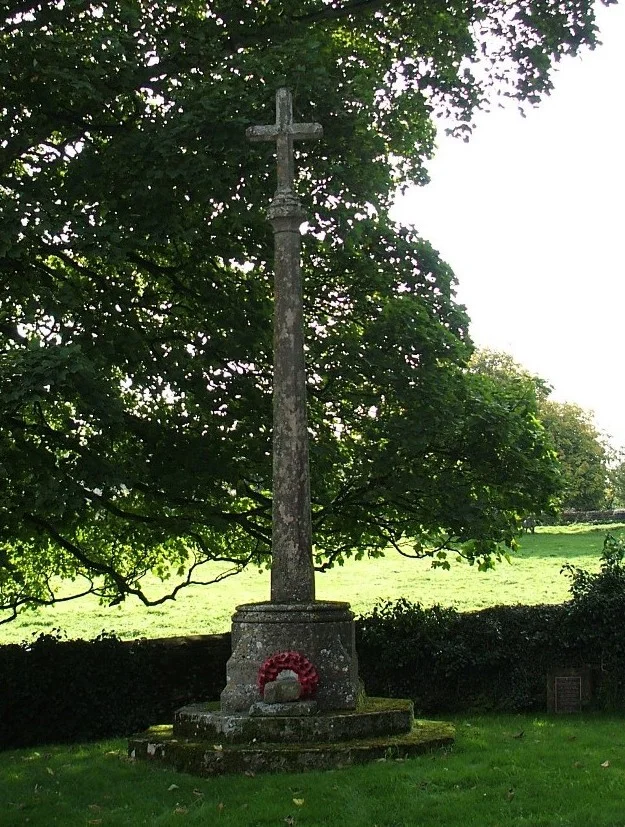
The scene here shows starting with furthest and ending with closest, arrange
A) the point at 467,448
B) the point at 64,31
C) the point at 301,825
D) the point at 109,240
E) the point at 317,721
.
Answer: the point at 467,448
the point at 64,31
the point at 109,240
the point at 317,721
the point at 301,825

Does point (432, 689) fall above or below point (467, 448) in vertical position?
below

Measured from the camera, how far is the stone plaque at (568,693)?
1416 cm

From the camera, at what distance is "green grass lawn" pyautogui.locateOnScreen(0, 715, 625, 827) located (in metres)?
7.68

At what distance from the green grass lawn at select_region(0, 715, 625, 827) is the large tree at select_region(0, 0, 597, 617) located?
357 centimetres

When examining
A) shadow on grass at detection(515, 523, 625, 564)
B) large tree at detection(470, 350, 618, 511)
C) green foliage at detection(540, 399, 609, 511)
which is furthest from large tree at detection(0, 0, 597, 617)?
green foliage at detection(540, 399, 609, 511)

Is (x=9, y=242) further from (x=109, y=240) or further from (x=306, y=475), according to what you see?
(x=306, y=475)

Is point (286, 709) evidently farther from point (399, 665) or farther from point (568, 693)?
point (568, 693)

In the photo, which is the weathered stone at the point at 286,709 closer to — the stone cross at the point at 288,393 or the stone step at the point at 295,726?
the stone step at the point at 295,726

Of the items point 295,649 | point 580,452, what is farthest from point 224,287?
point 580,452

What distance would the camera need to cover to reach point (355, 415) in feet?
51.0

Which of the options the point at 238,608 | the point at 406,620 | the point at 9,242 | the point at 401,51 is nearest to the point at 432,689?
the point at 406,620

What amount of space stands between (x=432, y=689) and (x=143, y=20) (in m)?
11.2

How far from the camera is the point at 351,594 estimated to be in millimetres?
25141

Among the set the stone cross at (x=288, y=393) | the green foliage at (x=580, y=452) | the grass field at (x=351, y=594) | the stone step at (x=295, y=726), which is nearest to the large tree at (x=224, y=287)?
the stone cross at (x=288, y=393)
